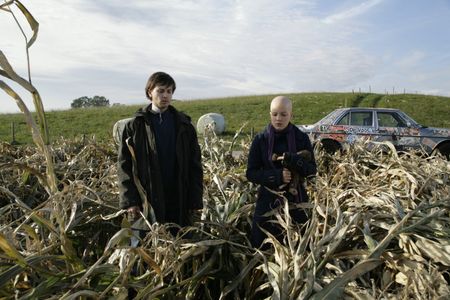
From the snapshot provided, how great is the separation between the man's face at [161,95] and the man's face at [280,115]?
638 millimetres

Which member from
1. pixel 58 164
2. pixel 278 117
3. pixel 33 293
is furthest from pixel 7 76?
pixel 58 164

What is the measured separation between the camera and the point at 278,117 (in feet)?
8.72

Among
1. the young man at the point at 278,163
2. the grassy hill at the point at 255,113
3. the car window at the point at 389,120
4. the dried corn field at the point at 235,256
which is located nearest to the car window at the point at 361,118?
the car window at the point at 389,120

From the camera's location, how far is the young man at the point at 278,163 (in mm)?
2629

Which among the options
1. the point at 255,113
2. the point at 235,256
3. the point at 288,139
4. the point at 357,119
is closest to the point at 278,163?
the point at 288,139

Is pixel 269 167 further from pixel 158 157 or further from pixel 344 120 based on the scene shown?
pixel 344 120

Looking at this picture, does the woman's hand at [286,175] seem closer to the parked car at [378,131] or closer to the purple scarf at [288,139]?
the purple scarf at [288,139]

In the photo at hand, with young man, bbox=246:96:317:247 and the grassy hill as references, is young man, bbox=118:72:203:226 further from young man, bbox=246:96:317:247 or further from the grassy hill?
the grassy hill

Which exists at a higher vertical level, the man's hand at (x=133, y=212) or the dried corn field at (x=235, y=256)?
the man's hand at (x=133, y=212)

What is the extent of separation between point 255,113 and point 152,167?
2470 cm

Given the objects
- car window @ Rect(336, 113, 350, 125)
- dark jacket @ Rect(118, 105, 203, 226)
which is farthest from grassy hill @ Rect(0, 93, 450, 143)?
dark jacket @ Rect(118, 105, 203, 226)

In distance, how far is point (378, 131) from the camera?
30.9ft

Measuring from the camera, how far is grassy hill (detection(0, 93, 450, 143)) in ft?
77.0

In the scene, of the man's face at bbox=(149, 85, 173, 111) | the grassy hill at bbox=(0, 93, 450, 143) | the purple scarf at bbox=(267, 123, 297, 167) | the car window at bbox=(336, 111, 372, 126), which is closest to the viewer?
the man's face at bbox=(149, 85, 173, 111)
